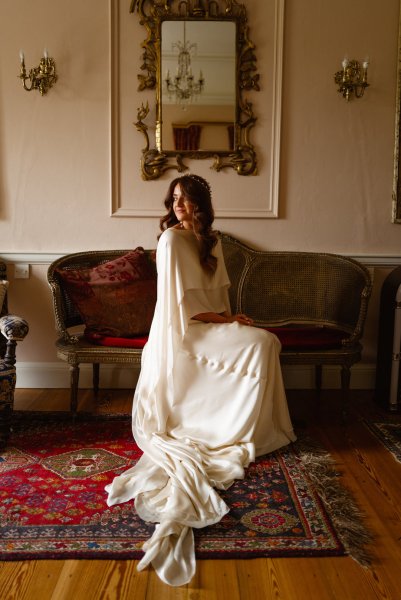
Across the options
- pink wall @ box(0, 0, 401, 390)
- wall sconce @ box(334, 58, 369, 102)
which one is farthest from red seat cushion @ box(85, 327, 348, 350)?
wall sconce @ box(334, 58, 369, 102)

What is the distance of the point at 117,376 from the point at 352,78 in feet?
8.69

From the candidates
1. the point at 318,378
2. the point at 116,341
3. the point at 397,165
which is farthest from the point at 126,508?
the point at 397,165

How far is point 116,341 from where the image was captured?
129 inches

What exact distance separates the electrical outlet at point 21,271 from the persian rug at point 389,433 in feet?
8.21

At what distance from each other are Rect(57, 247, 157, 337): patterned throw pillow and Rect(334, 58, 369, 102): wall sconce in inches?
77.1

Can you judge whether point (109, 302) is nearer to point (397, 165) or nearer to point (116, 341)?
point (116, 341)

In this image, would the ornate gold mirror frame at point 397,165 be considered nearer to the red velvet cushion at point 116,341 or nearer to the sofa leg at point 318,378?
the sofa leg at point 318,378

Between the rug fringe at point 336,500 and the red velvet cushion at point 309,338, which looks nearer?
the rug fringe at point 336,500

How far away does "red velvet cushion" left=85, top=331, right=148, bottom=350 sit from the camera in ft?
10.7

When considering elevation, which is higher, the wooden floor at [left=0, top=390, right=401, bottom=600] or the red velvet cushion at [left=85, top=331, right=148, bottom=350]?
the red velvet cushion at [left=85, top=331, right=148, bottom=350]

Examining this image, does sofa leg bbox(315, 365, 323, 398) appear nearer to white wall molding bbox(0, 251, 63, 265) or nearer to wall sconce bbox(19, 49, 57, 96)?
white wall molding bbox(0, 251, 63, 265)

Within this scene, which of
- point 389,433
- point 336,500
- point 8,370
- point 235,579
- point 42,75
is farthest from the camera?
point 42,75

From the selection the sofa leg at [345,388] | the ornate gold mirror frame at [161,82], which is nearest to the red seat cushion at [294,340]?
the sofa leg at [345,388]

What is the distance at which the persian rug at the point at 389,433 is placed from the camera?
288 centimetres
